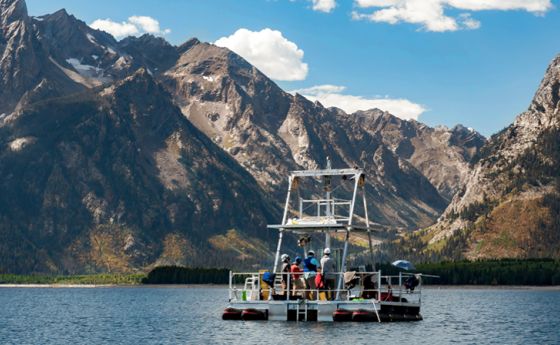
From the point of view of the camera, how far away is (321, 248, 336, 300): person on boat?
101 meters

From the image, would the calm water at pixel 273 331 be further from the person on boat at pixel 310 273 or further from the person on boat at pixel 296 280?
the person on boat at pixel 310 273

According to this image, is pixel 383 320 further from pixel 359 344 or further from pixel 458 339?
pixel 359 344

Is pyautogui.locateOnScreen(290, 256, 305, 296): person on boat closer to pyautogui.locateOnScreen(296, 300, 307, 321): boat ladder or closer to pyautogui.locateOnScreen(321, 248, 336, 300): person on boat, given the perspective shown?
pyautogui.locateOnScreen(296, 300, 307, 321): boat ladder

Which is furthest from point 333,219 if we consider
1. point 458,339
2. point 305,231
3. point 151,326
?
point 151,326

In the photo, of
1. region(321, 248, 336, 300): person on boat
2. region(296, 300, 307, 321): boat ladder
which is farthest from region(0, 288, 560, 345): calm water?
region(321, 248, 336, 300): person on boat

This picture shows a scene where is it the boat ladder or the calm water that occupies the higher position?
the boat ladder

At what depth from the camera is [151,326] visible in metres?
127

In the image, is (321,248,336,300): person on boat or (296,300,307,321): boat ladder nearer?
(296,300,307,321): boat ladder

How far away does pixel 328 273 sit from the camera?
101 metres

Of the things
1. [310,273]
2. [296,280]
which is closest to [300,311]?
[296,280]

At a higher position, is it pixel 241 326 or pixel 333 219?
pixel 333 219

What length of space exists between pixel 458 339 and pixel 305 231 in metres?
20.6

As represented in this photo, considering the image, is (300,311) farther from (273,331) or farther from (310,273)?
(273,331)

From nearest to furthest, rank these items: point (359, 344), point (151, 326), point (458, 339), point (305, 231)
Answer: point (359, 344) → point (458, 339) → point (305, 231) → point (151, 326)
